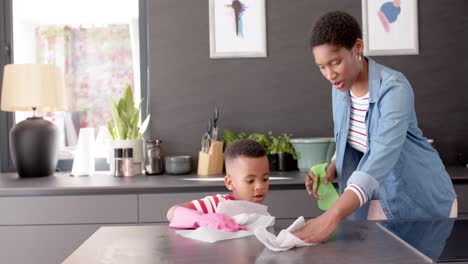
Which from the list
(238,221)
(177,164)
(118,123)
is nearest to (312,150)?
(177,164)

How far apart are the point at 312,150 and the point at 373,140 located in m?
1.57

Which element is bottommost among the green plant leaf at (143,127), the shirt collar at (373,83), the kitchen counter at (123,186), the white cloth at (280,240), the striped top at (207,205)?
the kitchen counter at (123,186)

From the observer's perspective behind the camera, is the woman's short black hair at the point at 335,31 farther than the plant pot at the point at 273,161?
No

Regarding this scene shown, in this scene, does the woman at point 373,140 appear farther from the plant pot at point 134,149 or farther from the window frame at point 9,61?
the window frame at point 9,61

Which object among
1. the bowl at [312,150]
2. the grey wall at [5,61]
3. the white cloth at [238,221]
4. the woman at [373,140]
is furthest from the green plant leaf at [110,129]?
the white cloth at [238,221]

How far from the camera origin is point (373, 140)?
5.90 ft

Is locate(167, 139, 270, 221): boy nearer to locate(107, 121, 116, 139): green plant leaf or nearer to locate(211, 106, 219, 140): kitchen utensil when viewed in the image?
locate(211, 106, 219, 140): kitchen utensil

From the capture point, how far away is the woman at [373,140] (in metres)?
1.73

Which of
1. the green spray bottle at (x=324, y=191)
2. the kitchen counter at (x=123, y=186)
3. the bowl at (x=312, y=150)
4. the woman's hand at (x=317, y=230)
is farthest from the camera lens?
the bowl at (x=312, y=150)

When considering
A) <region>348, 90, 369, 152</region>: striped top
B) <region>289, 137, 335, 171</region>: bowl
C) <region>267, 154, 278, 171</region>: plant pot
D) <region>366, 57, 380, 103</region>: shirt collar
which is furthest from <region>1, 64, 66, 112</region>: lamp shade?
<region>366, 57, 380, 103</region>: shirt collar

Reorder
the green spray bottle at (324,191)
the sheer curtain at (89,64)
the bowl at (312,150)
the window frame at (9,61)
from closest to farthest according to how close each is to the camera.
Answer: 1. the green spray bottle at (324,191)
2. the bowl at (312,150)
3. the window frame at (9,61)
4. the sheer curtain at (89,64)

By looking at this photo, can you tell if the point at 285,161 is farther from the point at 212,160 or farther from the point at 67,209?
the point at 67,209

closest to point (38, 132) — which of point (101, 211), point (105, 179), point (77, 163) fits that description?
point (77, 163)

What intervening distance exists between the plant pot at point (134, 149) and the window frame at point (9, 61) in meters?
0.28
